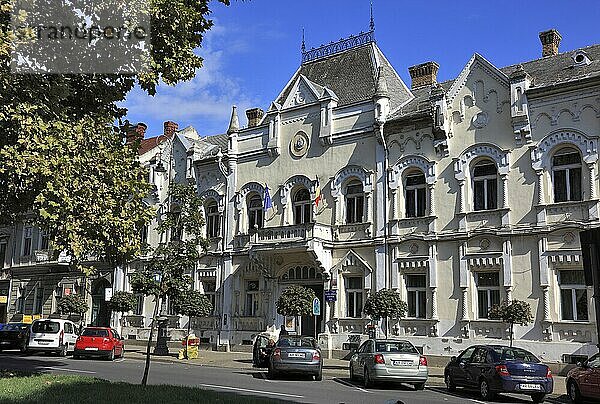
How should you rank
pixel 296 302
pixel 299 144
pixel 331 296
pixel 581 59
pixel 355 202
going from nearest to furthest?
1. pixel 581 59
2. pixel 296 302
3. pixel 331 296
4. pixel 355 202
5. pixel 299 144

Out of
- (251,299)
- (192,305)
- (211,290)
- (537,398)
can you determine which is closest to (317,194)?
(251,299)

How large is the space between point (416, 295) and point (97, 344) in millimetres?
13921

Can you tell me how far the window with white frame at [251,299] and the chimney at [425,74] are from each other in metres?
13.4

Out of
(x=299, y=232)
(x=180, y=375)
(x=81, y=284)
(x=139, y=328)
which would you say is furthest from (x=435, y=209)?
(x=81, y=284)

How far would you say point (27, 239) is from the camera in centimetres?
4750

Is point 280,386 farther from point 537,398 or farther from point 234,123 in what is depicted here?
point 234,123

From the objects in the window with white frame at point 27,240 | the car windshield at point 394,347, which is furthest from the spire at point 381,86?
the window with white frame at point 27,240

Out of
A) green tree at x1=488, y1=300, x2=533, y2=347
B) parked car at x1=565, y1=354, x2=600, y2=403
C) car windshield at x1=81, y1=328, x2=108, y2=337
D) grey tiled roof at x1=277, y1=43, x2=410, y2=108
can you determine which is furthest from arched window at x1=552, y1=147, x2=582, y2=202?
car windshield at x1=81, y1=328, x2=108, y2=337

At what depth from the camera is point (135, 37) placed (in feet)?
45.1

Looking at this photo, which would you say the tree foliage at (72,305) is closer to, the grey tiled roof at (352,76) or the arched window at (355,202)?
the grey tiled roof at (352,76)

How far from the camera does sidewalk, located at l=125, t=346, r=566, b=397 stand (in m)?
21.6

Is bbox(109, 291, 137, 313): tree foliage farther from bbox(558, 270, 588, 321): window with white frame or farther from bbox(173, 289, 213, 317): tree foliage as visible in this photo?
bbox(558, 270, 588, 321): window with white frame

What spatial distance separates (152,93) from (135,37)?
1.45 metres

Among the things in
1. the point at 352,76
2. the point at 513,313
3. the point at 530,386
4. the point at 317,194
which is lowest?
the point at 530,386
